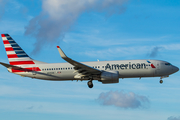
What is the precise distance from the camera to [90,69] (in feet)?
129

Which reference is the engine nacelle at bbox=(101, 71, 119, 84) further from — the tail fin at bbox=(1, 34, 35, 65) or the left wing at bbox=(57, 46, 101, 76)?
the tail fin at bbox=(1, 34, 35, 65)

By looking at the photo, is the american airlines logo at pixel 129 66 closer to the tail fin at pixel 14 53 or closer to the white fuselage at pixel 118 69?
the white fuselage at pixel 118 69

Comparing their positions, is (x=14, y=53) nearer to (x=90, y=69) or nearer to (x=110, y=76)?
(x=90, y=69)

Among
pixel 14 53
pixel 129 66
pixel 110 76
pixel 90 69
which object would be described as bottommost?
pixel 110 76

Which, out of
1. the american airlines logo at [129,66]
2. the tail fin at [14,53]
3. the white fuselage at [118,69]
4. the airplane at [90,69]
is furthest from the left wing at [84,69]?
the tail fin at [14,53]

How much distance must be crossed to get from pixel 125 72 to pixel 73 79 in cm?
882

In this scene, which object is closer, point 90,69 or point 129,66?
point 90,69

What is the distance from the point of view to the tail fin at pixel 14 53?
1745 inches

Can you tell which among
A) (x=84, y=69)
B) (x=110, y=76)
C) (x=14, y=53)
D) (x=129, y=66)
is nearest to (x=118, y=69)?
(x=129, y=66)

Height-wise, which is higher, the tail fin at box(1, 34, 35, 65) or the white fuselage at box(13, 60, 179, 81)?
the tail fin at box(1, 34, 35, 65)

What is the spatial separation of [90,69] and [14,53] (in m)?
15.0

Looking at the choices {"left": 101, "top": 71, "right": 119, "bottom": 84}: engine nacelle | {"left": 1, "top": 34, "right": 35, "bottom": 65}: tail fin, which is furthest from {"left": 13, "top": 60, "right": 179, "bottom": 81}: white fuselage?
{"left": 1, "top": 34, "right": 35, "bottom": 65}: tail fin

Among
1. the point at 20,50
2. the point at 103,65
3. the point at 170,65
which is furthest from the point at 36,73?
the point at 170,65

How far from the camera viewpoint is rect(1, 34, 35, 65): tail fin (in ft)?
145
